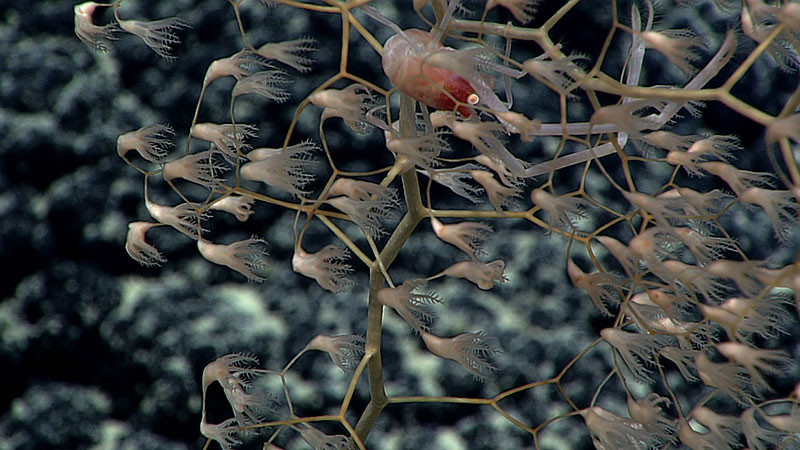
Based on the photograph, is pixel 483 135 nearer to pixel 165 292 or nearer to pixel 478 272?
pixel 478 272

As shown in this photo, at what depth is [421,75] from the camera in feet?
0.50

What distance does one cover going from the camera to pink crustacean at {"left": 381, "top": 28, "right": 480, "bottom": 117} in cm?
16

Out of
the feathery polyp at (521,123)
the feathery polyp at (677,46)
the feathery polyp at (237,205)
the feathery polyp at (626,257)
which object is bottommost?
the feathery polyp at (237,205)

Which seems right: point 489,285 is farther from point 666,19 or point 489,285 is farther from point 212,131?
point 666,19

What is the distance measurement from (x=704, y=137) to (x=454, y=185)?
64 millimetres

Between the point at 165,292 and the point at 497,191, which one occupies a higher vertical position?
the point at 497,191

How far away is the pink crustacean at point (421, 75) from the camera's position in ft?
0.52

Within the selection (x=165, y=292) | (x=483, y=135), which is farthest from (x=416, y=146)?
(x=165, y=292)

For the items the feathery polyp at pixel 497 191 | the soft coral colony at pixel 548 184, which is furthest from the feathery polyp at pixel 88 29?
the feathery polyp at pixel 497 191

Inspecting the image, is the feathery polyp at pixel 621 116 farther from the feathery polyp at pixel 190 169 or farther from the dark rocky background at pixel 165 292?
the dark rocky background at pixel 165 292

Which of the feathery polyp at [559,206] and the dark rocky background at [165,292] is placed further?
the dark rocky background at [165,292]

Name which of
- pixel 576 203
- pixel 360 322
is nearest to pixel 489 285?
pixel 576 203

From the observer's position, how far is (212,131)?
0.61 ft

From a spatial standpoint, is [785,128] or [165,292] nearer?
[785,128]
